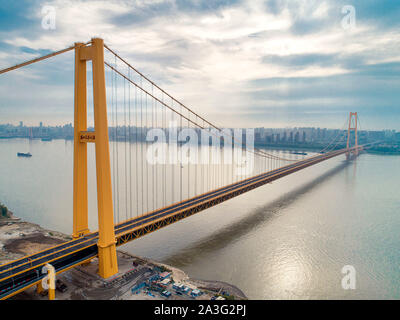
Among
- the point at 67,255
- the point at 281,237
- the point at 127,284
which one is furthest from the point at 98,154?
the point at 281,237

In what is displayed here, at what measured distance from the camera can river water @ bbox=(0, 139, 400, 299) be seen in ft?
20.0

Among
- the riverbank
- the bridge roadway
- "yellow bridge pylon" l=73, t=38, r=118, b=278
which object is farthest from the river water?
"yellow bridge pylon" l=73, t=38, r=118, b=278

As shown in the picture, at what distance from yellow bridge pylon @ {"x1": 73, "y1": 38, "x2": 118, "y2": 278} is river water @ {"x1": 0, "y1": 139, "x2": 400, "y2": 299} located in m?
1.85

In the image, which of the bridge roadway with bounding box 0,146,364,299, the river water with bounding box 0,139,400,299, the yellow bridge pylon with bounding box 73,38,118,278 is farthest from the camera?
the river water with bounding box 0,139,400,299

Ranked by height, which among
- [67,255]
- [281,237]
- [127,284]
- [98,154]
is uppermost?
[98,154]

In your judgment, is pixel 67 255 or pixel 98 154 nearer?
pixel 67 255

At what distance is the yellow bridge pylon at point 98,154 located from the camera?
5.20m

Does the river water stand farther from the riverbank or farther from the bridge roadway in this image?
the bridge roadway

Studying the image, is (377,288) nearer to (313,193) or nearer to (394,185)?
(313,193)

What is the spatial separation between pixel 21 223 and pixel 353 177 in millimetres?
19550

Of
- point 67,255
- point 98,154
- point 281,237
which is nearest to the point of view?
point 67,255

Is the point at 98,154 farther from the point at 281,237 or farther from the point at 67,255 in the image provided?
the point at 281,237

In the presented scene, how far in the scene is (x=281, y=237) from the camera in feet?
27.8

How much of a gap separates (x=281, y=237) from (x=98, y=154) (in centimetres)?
623
